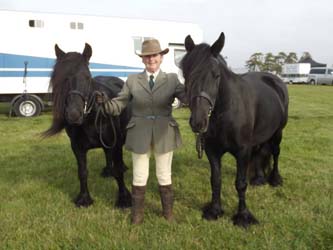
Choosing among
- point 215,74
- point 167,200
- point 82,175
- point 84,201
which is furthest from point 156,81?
point 84,201

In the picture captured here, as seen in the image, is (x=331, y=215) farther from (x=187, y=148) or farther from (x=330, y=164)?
(x=187, y=148)

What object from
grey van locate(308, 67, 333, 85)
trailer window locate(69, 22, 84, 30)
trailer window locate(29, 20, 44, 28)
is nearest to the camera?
trailer window locate(29, 20, 44, 28)

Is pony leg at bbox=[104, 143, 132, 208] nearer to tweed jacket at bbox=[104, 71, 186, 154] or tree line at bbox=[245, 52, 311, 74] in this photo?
tweed jacket at bbox=[104, 71, 186, 154]

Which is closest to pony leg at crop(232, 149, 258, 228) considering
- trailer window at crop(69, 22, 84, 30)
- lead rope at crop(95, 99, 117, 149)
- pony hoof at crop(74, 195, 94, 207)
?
lead rope at crop(95, 99, 117, 149)

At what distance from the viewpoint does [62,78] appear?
144 inches

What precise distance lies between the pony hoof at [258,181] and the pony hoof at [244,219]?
4.43 ft

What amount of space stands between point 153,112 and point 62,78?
1.00 m

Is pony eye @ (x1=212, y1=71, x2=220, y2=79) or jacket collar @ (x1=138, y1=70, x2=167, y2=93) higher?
pony eye @ (x1=212, y1=71, x2=220, y2=79)

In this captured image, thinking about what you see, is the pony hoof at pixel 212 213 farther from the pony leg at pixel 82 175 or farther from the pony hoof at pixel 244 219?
the pony leg at pixel 82 175

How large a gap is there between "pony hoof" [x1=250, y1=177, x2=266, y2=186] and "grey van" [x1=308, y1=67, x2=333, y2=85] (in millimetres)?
43108

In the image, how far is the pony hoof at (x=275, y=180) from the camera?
5.16m

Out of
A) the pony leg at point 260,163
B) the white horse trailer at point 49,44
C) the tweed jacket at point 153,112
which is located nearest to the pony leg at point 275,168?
the pony leg at point 260,163

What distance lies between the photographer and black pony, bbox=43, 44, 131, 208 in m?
3.62

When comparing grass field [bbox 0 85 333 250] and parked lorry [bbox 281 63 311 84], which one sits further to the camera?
parked lorry [bbox 281 63 311 84]
